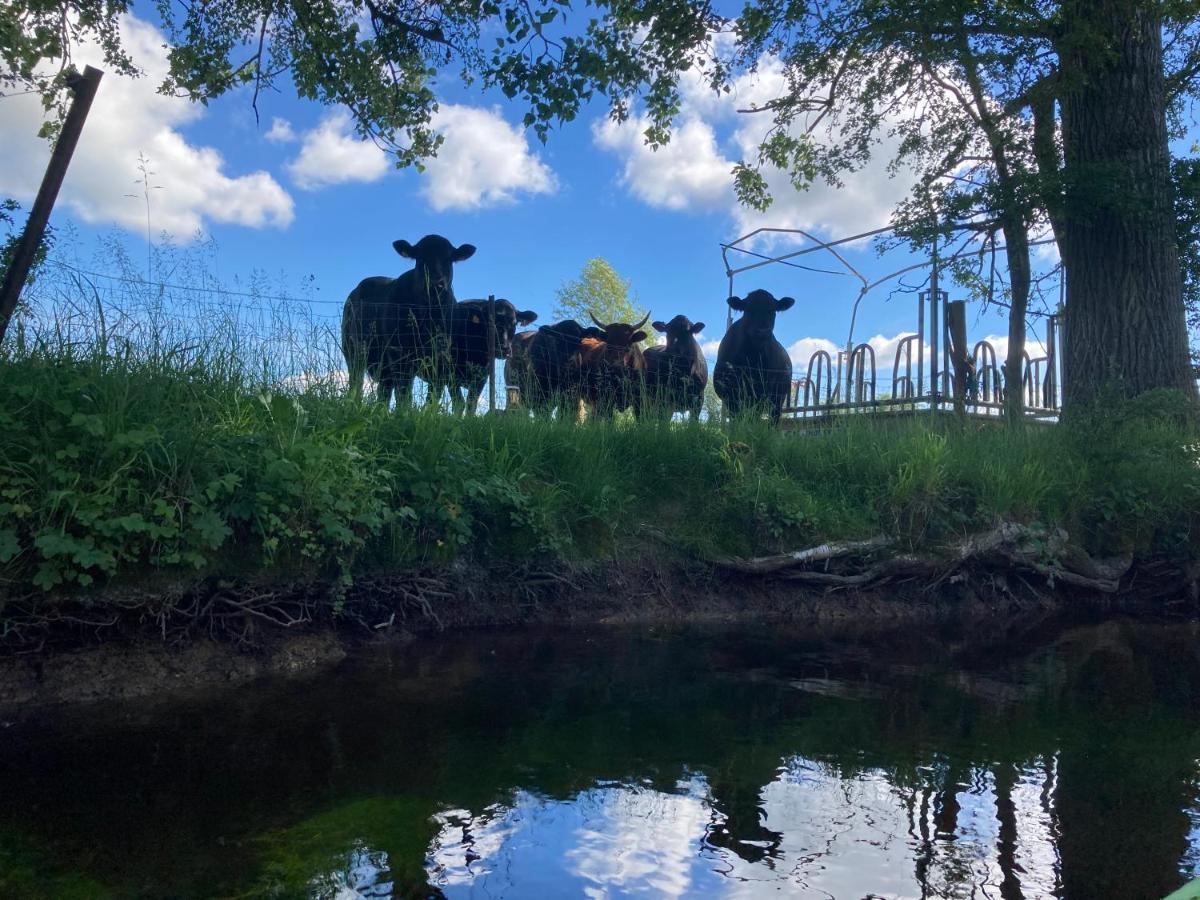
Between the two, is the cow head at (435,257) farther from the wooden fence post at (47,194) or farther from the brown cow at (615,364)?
the wooden fence post at (47,194)

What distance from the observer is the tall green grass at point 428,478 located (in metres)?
4.14

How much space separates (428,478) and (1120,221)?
781 centimetres

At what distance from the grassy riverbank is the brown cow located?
3.35 meters

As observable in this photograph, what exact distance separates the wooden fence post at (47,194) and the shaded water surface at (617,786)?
8.31ft

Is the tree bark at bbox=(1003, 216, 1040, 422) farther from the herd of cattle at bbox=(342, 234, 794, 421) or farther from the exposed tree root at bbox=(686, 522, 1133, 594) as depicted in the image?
the exposed tree root at bbox=(686, 522, 1133, 594)

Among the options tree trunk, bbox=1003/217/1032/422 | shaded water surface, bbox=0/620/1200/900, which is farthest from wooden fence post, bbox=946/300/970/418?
shaded water surface, bbox=0/620/1200/900

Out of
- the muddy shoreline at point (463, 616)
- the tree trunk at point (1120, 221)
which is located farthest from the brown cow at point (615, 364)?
the tree trunk at point (1120, 221)

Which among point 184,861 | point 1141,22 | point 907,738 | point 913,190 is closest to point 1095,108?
point 1141,22

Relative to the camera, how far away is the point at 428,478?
5605 mm

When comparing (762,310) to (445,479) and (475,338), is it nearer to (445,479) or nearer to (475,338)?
(475,338)

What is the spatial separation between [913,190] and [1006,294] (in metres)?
2.30

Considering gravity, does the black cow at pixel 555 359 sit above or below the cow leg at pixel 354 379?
above

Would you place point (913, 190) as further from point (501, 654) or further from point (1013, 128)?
point (501, 654)

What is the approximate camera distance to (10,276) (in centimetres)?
498
